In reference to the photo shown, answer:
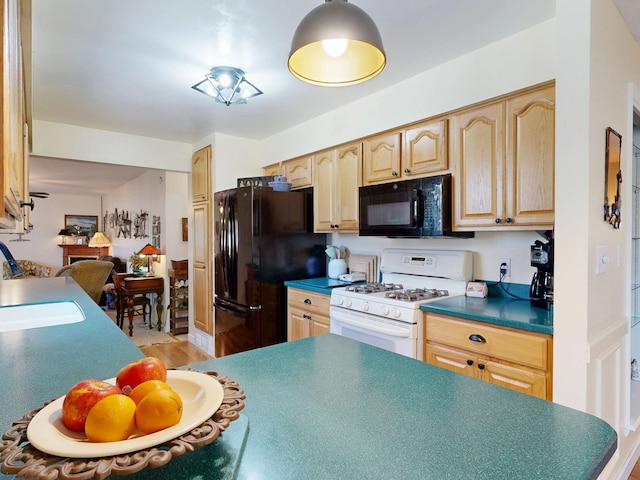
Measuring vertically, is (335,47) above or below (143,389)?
above

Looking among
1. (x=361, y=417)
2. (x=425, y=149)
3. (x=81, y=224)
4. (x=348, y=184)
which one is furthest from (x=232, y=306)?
(x=81, y=224)

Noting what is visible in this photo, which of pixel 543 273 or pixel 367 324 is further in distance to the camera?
pixel 367 324

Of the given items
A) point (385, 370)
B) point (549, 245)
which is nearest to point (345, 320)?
point (549, 245)

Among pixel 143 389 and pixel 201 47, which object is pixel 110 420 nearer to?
pixel 143 389

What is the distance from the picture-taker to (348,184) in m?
2.94

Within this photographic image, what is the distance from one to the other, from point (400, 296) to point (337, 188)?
45.3 inches

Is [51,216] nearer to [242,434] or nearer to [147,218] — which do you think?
[147,218]

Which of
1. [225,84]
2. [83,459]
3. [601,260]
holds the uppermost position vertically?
[225,84]

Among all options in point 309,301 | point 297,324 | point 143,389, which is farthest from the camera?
point 297,324

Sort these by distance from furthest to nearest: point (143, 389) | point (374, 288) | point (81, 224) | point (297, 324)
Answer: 1. point (81, 224)
2. point (297, 324)
3. point (374, 288)
4. point (143, 389)

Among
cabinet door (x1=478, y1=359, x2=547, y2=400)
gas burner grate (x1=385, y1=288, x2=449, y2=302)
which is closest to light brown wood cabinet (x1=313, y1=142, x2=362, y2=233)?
gas burner grate (x1=385, y1=288, x2=449, y2=302)

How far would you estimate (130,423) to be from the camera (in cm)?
53

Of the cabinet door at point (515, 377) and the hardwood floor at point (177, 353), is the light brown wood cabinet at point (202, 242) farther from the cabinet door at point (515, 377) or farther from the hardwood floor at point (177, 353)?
the cabinet door at point (515, 377)

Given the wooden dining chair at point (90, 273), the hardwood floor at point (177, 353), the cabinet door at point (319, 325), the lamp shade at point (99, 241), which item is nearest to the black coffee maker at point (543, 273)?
the cabinet door at point (319, 325)
